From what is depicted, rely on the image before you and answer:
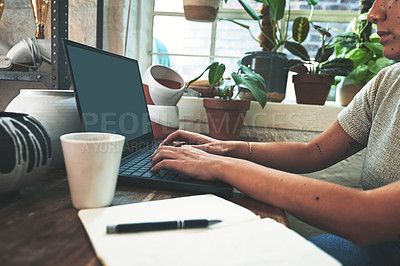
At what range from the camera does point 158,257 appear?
33 cm

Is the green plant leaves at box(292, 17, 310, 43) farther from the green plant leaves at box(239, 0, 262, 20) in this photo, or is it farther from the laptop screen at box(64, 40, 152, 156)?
the laptop screen at box(64, 40, 152, 156)

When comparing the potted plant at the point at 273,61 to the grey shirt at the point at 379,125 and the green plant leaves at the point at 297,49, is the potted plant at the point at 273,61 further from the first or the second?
the grey shirt at the point at 379,125

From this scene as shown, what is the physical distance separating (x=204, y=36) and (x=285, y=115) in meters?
0.69

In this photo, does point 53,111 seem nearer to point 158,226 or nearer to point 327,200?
point 158,226

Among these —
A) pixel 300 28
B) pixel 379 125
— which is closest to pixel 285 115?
pixel 300 28

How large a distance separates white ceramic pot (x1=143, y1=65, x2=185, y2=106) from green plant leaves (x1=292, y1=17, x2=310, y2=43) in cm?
58

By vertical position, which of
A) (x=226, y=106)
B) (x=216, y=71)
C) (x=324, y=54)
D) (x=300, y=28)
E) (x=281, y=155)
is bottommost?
(x=281, y=155)

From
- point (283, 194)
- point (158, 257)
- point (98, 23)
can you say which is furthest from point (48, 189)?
point (98, 23)

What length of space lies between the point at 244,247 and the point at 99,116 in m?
0.46

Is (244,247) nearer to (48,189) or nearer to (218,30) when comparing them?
(48,189)

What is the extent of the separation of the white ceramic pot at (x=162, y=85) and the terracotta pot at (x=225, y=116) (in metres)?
0.13

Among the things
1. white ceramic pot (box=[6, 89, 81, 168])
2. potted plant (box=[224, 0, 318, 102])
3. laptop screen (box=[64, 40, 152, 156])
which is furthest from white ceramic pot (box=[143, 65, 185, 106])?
white ceramic pot (box=[6, 89, 81, 168])

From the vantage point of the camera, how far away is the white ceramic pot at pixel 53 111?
638 mm

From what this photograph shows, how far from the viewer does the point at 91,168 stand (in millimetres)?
430
